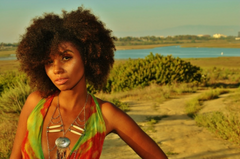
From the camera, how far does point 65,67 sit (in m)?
2.13

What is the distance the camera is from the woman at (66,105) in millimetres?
2119

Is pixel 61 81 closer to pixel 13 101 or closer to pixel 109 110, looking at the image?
pixel 109 110

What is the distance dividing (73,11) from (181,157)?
3.73 m

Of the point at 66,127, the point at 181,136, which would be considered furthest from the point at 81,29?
the point at 181,136

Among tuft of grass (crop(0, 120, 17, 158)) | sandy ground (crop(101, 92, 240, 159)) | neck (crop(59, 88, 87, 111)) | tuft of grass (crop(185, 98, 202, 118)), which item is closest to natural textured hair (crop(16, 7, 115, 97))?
neck (crop(59, 88, 87, 111))

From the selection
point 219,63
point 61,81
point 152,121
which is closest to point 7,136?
point 152,121

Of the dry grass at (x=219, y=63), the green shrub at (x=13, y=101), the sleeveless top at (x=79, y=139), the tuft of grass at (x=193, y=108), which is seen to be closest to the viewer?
the sleeveless top at (x=79, y=139)

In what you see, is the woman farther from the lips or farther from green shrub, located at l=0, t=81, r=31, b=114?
green shrub, located at l=0, t=81, r=31, b=114

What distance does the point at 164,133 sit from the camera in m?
6.78

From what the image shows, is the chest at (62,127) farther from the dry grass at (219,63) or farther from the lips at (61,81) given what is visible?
the dry grass at (219,63)

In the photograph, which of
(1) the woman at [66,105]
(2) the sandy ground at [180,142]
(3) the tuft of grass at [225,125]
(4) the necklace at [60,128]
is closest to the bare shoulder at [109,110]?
(1) the woman at [66,105]

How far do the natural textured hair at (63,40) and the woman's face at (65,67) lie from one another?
49 mm

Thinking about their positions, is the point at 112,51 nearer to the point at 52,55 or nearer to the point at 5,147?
the point at 52,55

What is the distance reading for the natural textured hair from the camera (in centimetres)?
225
